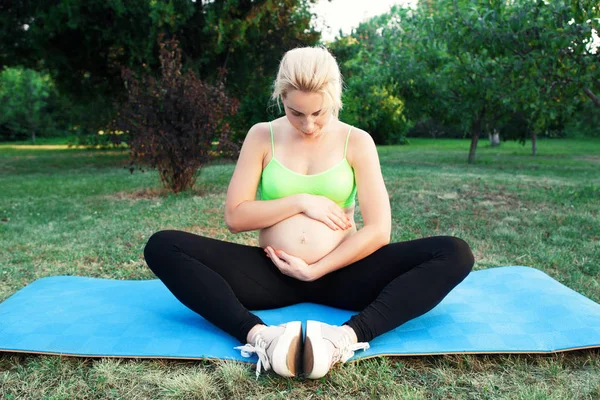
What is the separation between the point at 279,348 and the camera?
191 cm

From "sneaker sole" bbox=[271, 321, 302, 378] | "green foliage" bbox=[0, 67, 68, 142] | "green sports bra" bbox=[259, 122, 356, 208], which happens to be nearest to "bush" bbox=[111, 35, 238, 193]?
"green sports bra" bbox=[259, 122, 356, 208]

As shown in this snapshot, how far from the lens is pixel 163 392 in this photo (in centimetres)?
196

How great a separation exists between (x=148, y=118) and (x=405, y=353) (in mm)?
5845

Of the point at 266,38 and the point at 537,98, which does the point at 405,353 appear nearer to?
the point at 537,98

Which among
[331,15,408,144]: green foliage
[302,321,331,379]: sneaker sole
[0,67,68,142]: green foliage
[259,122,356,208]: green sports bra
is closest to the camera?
[302,321,331,379]: sneaker sole

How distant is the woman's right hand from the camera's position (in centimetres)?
236

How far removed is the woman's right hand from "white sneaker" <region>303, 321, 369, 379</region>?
0.51 meters

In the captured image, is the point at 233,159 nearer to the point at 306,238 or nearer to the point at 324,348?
the point at 306,238

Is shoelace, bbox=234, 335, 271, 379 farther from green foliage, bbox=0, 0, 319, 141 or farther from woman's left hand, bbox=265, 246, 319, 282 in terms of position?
green foliage, bbox=0, 0, 319, 141

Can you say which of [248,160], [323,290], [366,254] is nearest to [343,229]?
[366,254]

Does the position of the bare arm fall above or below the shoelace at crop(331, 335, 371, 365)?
above

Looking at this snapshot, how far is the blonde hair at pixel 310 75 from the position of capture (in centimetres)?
214

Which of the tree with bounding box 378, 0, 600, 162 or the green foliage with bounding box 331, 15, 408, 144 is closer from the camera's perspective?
the tree with bounding box 378, 0, 600, 162

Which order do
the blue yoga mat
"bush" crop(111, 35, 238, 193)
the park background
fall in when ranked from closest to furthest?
the park background, the blue yoga mat, "bush" crop(111, 35, 238, 193)
